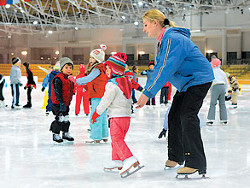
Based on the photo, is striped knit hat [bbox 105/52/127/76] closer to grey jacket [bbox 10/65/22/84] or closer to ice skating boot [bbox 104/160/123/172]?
ice skating boot [bbox 104/160/123/172]

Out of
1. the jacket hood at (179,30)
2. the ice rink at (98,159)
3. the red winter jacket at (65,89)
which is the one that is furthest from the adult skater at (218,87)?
the jacket hood at (179,30)

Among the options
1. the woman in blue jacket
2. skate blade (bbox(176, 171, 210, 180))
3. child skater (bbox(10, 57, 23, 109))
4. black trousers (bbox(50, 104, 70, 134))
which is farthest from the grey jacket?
skate blade (bbox(176, 171, 210, 180))

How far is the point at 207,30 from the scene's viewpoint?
29.7 meters

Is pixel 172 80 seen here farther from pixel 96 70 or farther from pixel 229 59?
pixel 229 59

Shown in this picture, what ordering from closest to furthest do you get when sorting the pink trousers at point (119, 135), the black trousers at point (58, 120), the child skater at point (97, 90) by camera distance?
1. the pink trousers at point (119, 135)
2. the black trousers at point (58, 120)
3. the child skater at point (97, 90)

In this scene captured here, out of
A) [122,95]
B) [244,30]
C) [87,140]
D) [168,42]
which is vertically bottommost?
[87,140]

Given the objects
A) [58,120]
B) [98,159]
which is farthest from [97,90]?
[98,159]

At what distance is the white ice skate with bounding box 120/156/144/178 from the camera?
2.94 m

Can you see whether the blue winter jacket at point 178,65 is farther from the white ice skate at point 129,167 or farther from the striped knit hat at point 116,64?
the white ice skate at point 129,167

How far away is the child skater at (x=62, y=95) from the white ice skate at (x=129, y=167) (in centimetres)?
161

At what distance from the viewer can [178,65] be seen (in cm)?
280

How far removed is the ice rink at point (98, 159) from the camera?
2807 mm

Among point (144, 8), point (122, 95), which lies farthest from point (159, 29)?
point (144, 8)

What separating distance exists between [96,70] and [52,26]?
26.9 metres
